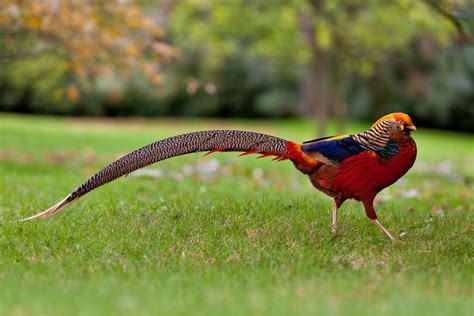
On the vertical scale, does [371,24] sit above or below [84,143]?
above

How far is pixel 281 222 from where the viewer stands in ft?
21.0

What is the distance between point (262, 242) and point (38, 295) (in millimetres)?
2001

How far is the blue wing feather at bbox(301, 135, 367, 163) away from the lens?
568 centimetres

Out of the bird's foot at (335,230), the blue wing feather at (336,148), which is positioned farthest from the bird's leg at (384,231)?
the blue wing feather at (336,148)

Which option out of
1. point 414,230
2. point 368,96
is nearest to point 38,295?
point 414,230

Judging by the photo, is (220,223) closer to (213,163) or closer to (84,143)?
(213,163)

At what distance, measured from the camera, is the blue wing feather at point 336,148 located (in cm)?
568

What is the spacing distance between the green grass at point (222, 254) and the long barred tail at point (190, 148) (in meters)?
0.48

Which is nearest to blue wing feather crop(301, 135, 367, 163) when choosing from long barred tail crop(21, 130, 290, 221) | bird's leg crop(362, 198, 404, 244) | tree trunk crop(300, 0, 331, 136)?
long barred tail crop(21, 130, 290, 221)

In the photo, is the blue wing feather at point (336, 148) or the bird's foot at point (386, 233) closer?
the blue wing feather at point (336, 148)

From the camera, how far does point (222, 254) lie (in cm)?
555

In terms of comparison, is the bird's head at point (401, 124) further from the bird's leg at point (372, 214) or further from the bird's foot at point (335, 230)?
the bird's foot at point (335, 230)

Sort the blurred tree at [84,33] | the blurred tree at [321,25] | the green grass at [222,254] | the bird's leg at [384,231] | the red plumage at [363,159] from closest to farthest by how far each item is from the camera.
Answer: the green grass at [222,254] < the red plumage at [363,159] < the bird's leg at [384,231] < the blurred tree at [84,33] < the blurred tree at [321,25]

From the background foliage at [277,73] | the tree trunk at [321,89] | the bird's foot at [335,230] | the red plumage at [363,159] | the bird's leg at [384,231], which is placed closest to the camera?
the red plumage at [363,159]
